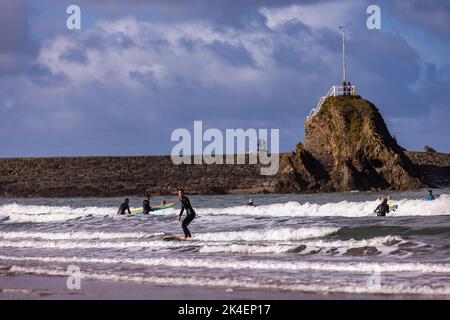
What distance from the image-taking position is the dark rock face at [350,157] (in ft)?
203

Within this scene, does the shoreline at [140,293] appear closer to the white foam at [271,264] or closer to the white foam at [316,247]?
the white foam at [271,264]

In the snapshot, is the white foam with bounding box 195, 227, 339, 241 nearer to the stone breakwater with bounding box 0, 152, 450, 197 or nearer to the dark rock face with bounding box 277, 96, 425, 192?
the dark rock face with bounding box 277, 96, 425, 192

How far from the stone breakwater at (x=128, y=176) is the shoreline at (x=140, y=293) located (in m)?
54.1

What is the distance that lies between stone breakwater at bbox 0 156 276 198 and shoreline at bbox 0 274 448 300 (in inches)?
2138

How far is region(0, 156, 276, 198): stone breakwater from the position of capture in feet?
239

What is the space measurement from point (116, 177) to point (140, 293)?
202 ft

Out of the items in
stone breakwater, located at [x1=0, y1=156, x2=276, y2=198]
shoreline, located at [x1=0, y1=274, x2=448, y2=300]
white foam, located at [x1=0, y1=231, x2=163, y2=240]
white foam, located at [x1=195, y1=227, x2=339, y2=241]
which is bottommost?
shoreline, located at [x1=0, y1=274, x2=448, y2=300]

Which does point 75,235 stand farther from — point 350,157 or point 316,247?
point 350,157

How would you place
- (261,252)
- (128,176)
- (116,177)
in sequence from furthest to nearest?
(128,176) → (116,177) → (261,252)

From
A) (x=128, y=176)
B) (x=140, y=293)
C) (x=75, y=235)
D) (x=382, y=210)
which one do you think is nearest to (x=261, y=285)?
(x=140, y=293)

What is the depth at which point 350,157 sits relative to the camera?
64.2 meters

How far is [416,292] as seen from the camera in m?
13.7

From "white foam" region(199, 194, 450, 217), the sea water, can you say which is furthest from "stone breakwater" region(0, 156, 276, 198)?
the sea water
